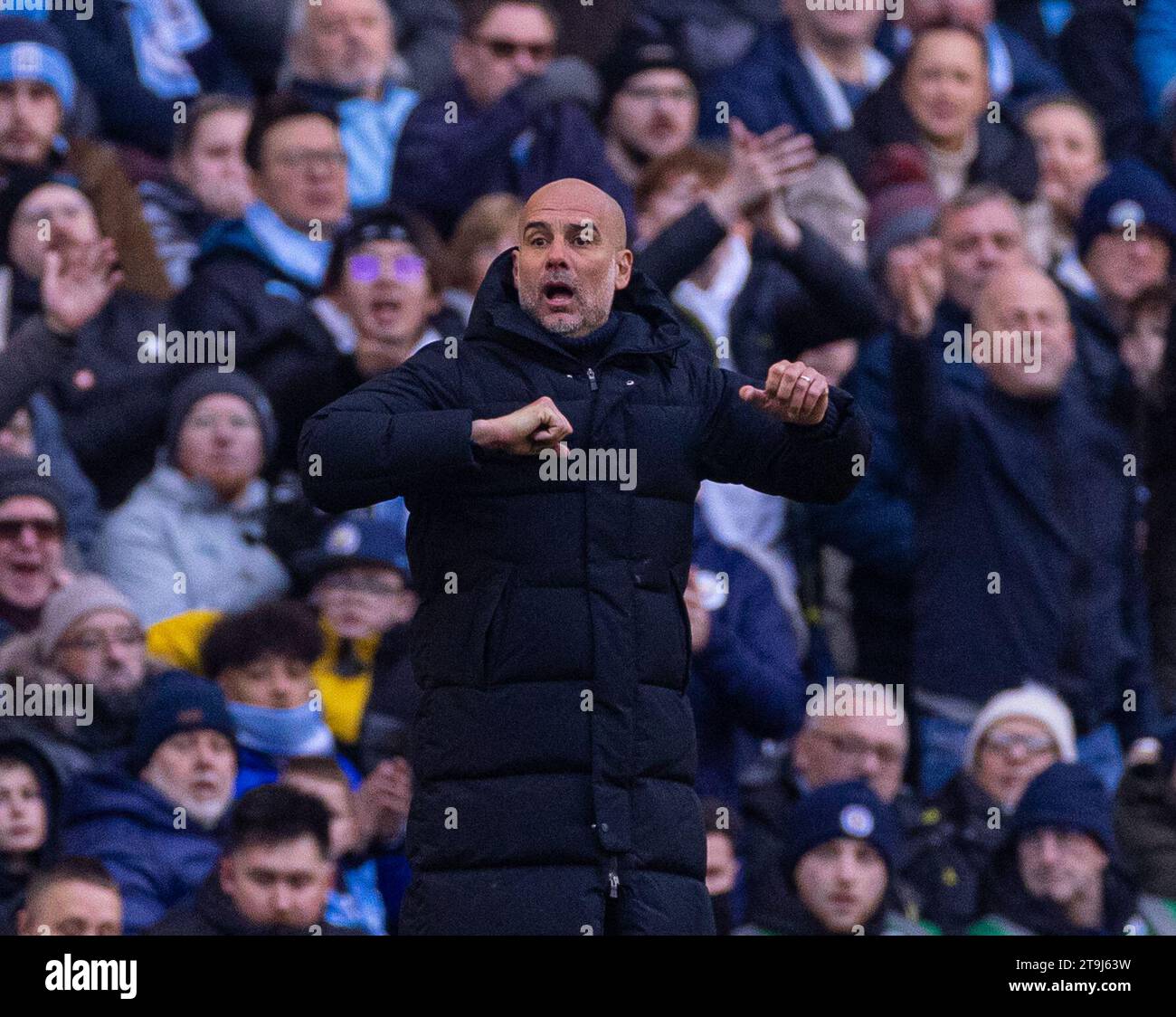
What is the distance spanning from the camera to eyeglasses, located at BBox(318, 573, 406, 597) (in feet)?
22.8

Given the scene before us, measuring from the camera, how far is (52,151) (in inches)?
290

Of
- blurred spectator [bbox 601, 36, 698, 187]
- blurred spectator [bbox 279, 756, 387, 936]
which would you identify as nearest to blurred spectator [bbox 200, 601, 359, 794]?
blurred spectator [bbox 279, 756, 387, 936]

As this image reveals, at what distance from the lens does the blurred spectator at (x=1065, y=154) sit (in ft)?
27.0

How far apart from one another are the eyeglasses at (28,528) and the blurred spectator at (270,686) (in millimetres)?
532

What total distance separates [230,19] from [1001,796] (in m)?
3.41

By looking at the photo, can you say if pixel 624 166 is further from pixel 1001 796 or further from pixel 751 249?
pixel 1001 796

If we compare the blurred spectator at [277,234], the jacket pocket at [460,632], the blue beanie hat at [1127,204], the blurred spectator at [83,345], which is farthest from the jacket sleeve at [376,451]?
the blue beanie hat at [1127,204]

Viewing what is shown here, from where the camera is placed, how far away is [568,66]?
25.4 ft

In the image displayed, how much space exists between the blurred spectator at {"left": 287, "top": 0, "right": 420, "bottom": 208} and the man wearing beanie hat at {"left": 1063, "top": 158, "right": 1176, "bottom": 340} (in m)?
2.20

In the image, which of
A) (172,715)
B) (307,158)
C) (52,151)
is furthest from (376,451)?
(52,151)

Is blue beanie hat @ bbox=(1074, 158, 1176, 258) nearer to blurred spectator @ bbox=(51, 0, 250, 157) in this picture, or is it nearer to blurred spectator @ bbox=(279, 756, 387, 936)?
blurred spectator @ bbox=(51, 0, 250, 157)

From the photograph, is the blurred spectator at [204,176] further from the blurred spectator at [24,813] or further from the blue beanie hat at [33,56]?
the blurred spectator at [24,813]

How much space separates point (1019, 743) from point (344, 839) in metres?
1.94

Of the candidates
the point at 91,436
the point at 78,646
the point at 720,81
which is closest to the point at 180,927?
the point at 78,646
